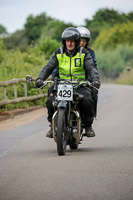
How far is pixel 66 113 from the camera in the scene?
29.5 ft

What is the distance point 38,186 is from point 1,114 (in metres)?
11.3

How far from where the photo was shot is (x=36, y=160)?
835cm

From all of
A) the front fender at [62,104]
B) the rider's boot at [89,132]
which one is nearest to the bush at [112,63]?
the rider's boot at [89,132]

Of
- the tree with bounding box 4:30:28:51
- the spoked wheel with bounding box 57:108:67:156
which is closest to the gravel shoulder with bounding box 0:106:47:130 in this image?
the spoked wheel with bounding box 57:108:67:156

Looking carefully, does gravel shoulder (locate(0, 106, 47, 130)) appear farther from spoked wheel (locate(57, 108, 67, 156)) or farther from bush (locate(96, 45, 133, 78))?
bush (locate(96, 45, 133, 78))

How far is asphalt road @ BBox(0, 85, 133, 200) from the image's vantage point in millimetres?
5980

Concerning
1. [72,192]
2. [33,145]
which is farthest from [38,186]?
[33,145]

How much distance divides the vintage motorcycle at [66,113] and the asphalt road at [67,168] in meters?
0.25

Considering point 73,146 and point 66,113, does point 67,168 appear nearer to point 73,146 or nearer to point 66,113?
point 66,113

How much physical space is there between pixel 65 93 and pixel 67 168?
1662 millimetres

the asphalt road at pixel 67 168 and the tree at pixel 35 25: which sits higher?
the tree at pixel 35 25

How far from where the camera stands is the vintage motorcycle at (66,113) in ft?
28.1

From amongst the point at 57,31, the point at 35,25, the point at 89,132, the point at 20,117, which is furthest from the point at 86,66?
the point at 35,25

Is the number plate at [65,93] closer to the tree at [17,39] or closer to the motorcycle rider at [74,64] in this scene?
the motorcycle rider at [74,64]
